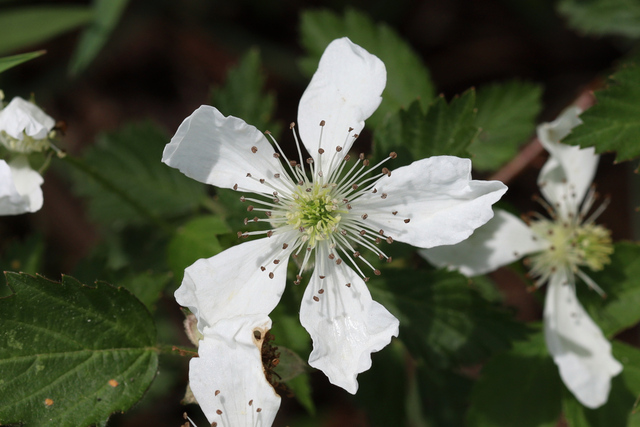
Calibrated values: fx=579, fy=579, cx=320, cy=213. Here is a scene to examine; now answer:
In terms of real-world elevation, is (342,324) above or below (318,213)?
below

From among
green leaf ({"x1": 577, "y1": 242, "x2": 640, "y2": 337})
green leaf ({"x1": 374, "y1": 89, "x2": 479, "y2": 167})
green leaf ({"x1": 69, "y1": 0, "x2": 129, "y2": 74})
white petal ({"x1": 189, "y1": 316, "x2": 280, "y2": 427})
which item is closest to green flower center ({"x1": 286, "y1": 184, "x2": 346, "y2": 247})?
green leaf ({"x1": 374, "y1": 89, "x2": 479, "y2": 167})

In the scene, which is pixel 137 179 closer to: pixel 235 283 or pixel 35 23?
pixel 35 23

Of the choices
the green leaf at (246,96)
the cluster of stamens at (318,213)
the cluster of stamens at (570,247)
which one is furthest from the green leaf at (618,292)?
the green leaf at (246,96)

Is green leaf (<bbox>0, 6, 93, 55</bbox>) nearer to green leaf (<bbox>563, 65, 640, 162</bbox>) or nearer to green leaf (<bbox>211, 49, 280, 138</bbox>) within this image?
green leaf (<bbox>211, 49, 280, 138</bbox>)

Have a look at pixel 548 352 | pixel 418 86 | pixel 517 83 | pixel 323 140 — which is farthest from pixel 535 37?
pixel 323 140

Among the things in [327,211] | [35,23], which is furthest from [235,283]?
[35,23]

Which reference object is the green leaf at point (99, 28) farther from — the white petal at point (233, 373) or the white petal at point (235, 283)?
the white petal at point (233, 373)
